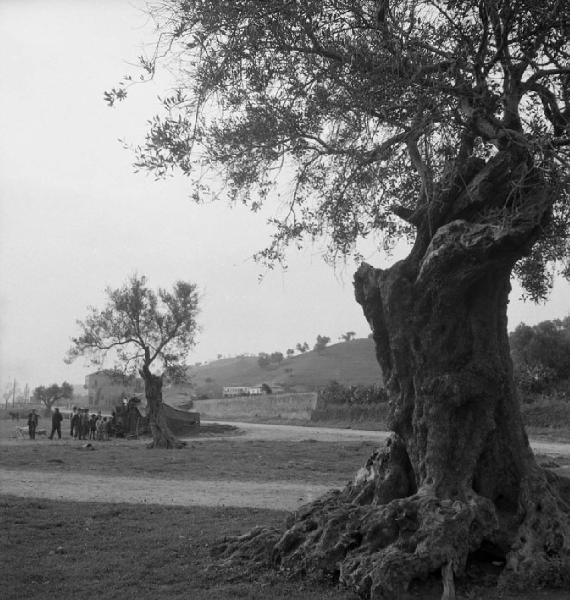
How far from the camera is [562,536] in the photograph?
7.20 m

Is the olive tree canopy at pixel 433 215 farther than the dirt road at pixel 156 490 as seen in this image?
No

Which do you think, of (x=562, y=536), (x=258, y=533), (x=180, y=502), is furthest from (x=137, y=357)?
(x=562, y=536)

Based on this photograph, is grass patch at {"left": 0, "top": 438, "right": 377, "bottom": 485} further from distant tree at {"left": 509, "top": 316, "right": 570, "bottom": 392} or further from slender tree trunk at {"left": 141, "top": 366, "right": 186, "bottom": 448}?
distant tree at {"left": 509, "top": 316, "right": 570, "bottom": 392}

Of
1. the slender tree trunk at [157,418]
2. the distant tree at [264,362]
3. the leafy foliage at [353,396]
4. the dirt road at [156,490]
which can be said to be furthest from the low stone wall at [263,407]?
the distant tree at [264,362]

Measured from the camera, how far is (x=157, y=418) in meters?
31.3

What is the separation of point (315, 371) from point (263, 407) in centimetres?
6074

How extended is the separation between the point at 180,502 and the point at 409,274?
7681mm

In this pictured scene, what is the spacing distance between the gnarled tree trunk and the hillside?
305ft

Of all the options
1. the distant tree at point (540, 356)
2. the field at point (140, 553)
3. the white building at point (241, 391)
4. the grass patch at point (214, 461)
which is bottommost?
the grass patch at point (214, 461)

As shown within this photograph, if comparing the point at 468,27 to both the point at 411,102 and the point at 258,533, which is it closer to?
the point at 411,102

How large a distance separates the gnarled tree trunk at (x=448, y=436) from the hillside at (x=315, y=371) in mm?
93039

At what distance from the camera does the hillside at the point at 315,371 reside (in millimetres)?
115312

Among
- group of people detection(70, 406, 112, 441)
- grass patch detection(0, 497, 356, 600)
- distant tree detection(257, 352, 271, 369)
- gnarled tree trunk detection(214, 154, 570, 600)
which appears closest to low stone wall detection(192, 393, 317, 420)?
group of people detection(70, 406, 112, 441)

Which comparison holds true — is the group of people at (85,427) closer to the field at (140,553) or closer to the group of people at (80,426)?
the group of people at (80,426)
